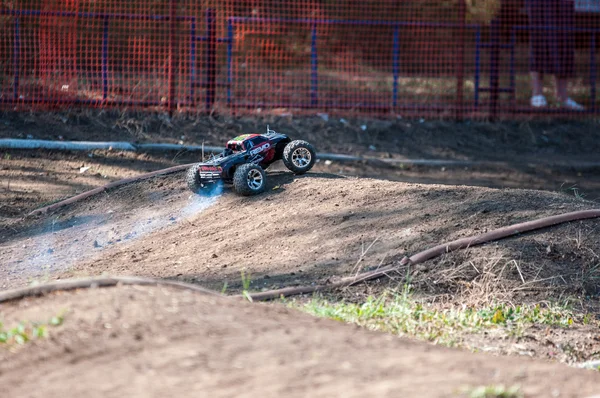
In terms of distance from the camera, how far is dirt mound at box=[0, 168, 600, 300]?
5695 mm

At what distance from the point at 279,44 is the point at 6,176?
19.0 feet

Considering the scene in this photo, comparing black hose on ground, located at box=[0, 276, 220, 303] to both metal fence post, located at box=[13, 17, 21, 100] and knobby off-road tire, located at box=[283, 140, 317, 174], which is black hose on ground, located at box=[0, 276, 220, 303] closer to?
knobby off-road tire, located at box=[283, 140, 317, 174]

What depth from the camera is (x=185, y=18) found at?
36.3 feet

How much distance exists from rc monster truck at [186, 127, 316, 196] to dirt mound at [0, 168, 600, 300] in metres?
0.14

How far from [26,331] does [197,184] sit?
387cm

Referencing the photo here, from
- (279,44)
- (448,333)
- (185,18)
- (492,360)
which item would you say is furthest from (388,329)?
(279,44)

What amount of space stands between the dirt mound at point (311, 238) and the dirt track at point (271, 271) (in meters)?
0.02

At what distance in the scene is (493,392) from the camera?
121 inches

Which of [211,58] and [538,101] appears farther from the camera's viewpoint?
[538,101]

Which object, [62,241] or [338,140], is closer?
[62,241]

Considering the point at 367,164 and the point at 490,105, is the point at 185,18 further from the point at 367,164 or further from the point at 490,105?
the point at 490,105

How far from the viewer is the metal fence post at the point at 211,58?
11.2 meters

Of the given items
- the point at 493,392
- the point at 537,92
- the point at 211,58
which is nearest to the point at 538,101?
the point at 537,92

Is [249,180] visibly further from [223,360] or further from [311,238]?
[223,360]
